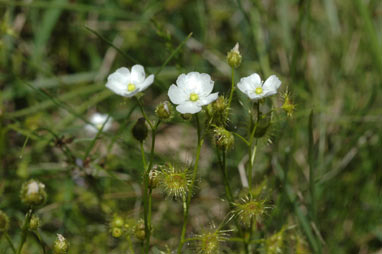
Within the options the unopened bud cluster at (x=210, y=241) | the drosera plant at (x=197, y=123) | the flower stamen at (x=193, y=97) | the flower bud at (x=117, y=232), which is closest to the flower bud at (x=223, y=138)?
the drosera plant at (x=197, y=123)

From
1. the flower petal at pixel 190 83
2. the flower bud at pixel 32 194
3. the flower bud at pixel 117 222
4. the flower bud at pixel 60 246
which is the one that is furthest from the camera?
the flower bud at pixel 117 222

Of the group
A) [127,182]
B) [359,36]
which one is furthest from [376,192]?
[127,182]

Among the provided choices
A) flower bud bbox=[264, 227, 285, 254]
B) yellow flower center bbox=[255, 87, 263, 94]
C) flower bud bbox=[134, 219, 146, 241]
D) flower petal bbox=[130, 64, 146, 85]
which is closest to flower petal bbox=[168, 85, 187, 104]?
flower petal bbox=[130, 64, 146, 85]

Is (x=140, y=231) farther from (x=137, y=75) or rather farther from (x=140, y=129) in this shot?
(x=137, y=75)

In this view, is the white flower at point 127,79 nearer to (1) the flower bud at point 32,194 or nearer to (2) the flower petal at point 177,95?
(2) the flower petal at point 177,95

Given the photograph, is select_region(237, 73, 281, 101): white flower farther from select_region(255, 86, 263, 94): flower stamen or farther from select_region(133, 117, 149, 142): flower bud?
select_region(133, 117, 149, 142): flower bud

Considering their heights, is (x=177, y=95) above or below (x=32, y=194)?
above

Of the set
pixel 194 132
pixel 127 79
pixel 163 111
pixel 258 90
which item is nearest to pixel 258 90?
pixel 258 90
